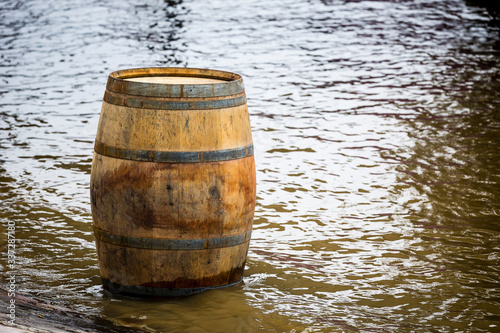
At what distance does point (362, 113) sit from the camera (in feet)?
27.5

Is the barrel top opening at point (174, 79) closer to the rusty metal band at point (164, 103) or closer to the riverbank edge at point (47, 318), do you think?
the rusty metal band at point (164, 103)

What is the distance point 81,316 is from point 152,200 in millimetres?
674

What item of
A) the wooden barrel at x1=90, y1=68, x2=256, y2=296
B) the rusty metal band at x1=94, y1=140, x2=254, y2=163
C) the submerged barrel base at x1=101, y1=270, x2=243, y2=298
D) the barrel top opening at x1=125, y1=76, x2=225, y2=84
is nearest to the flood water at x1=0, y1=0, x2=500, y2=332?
the submerged barrel base at x1=101, y1=270, x2=243, y2=298

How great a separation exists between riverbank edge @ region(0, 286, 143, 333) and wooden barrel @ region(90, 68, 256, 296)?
12.9 inches

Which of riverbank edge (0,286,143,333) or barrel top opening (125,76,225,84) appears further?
barrel top opening (125,76,225,84)

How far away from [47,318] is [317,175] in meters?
3.29

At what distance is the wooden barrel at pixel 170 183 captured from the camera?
3.54 metres

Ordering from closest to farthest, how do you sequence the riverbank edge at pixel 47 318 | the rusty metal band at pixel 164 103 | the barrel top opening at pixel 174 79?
the riverbank edge at pixel 47 318 < the rusty metal band at pixel 164 103 < the barrel top opening at pixel 174 79

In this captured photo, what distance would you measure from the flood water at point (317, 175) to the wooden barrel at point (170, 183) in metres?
0.19

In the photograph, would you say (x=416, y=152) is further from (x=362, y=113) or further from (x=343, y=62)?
(x=343, y=62)

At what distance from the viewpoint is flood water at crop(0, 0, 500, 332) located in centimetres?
377

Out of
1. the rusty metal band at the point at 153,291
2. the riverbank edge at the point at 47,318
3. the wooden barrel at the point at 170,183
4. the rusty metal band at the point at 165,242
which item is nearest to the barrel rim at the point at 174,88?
the wooden barrel at the point at 170,183

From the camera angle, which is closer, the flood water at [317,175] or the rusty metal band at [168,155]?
the rusty metal band at [168,155]

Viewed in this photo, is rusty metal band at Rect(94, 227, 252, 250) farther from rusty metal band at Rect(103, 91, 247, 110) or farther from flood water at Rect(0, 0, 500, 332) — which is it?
rusty metal band at Rect(103, 91, 247, 110)
